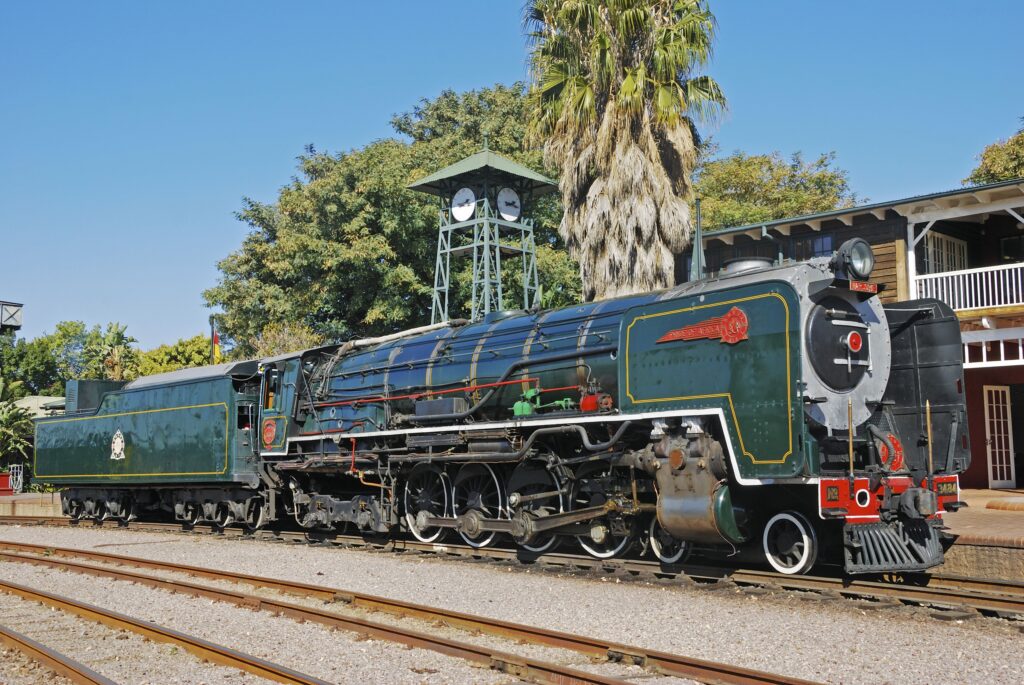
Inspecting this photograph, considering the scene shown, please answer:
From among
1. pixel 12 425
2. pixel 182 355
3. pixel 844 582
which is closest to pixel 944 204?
pixel 844 582

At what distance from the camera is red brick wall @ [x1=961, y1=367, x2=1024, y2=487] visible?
18266mm

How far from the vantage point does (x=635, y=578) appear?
31.8ft

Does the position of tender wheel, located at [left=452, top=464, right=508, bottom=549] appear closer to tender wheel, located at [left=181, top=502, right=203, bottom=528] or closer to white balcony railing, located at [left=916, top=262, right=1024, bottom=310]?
tender wheel, located at [left=181, top=502, right=203, bottom=528]

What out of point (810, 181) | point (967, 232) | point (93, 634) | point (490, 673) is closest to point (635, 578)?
point (490, 673)

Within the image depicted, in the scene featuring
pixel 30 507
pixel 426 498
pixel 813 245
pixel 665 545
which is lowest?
pixel 30 507

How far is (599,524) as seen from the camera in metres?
10.6

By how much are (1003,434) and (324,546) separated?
13406 mm

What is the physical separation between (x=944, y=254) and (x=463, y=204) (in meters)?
10.8

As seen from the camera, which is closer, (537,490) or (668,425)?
(668,425)

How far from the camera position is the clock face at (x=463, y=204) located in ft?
73.9

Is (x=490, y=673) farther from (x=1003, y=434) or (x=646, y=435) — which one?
(x=1003, y=434)

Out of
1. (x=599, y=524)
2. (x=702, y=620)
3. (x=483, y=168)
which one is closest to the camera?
(x=702, y=620)

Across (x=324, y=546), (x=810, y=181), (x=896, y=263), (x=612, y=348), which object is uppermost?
(x=810, y=181)

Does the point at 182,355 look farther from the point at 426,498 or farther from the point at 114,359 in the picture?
the point at 426,498
